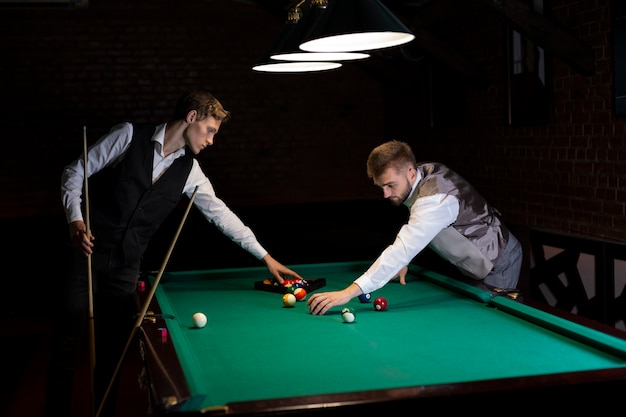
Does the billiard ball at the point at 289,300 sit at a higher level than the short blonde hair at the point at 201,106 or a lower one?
lower

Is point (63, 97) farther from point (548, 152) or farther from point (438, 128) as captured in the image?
point (548, 152)

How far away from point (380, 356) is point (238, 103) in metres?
5.35

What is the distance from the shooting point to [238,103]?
7207 millimetres

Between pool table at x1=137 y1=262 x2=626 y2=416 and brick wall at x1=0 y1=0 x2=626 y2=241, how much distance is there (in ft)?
9.10

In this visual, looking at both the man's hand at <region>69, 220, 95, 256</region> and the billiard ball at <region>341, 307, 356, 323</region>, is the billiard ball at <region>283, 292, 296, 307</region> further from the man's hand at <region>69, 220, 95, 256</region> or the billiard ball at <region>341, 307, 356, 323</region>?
the man's hand at <region>69, 220, 95, 256</region>

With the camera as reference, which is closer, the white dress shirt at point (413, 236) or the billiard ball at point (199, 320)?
the billiard ball at point (199, 320)

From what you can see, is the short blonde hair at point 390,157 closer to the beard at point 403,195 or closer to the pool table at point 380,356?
the beard at point 403,195

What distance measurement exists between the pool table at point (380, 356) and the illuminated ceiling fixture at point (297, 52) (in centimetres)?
98

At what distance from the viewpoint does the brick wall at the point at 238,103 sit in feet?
18.8

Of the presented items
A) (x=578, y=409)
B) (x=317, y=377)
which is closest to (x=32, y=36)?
(x=317, y=377)

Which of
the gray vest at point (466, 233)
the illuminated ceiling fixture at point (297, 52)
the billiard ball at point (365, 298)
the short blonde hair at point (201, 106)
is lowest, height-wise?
the billiard ball at point (365, 298)

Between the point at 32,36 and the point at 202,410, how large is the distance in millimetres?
5898

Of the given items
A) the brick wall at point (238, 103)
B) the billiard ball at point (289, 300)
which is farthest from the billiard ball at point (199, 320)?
the brick wall at point (238, 103)

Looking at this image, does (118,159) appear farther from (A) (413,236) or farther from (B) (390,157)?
(A) (413,236)
